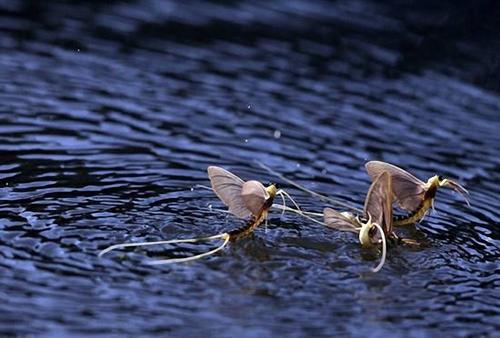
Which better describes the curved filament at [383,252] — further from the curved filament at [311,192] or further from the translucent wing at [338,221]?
the curved filament at [311,192]

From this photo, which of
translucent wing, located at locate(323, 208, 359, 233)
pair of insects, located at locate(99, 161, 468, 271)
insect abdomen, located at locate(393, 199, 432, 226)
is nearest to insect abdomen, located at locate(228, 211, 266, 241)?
pair of insects, located at locate(99, 161, 468, 271)

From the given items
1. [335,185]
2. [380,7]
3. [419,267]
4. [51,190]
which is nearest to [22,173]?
[51,190]

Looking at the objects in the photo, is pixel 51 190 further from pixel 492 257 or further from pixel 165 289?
pixel 492 257

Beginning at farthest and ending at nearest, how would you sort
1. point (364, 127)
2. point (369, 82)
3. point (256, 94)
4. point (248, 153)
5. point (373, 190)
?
point (369, 82), point (256, 94), point (364, 127), point (248, 153), point (373, 190)

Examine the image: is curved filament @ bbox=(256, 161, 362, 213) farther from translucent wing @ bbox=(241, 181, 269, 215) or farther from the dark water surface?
translucent wing @ bbox=(241, 181, 269, 215)

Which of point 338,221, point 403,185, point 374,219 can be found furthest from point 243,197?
point 403,185

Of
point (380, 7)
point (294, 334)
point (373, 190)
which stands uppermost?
point (380, 7)

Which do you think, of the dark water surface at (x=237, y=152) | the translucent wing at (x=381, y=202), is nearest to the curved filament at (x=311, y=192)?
the dark water surface at (x=237, y=152)
